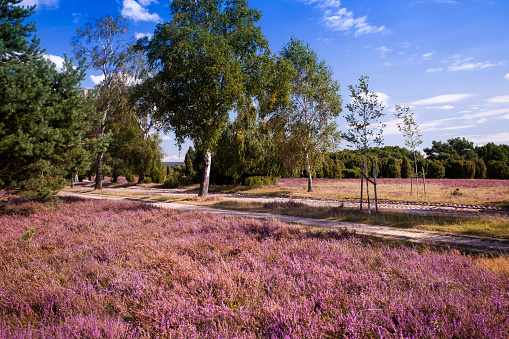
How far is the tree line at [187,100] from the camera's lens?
9711 mm

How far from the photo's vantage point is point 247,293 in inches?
131

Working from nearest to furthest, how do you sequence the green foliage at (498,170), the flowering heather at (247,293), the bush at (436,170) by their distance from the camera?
the flowering heather at (247,293)
the green foliage at (498,170)
the bush at (436,170)

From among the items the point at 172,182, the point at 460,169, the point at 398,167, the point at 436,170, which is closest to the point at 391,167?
the point at 398,167

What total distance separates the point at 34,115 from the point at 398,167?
5350cm

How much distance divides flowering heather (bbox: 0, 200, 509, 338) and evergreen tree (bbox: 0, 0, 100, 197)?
211 inches

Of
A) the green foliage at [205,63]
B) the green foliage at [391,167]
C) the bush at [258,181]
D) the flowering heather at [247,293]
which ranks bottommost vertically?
the flowering heather at [247,293]

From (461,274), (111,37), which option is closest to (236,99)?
(461,274)

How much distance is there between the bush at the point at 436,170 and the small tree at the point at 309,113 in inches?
1208

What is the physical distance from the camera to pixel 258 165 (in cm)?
3019

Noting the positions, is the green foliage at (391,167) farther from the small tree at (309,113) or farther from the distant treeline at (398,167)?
the small tree at (309,113)

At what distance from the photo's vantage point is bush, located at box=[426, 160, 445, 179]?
152ft

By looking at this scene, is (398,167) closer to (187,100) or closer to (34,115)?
(187,100)

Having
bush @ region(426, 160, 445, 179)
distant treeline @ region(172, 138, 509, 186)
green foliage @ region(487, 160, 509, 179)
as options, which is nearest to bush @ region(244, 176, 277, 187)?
distant treeline @ region(172, 138, 509, 186)

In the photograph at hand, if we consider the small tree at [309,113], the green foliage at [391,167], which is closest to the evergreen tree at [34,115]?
the small tree at [309,113]
